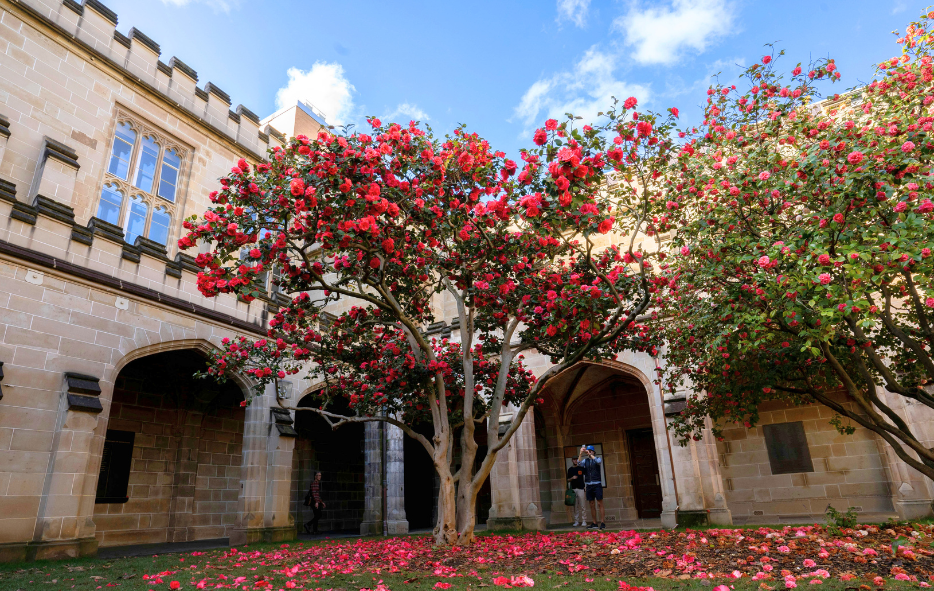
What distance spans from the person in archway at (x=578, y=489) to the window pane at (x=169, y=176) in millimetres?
12237

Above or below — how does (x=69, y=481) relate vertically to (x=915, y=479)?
above

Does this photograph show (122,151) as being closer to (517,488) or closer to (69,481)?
(69,481)

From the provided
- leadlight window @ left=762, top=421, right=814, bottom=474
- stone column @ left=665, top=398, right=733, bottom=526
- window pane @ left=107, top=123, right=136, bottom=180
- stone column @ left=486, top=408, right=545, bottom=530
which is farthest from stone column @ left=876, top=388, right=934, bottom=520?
window pane @ left=107, top=123, right=136, bottom=180

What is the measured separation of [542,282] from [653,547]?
379 centimetres

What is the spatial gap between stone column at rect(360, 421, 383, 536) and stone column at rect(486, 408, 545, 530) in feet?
10.6

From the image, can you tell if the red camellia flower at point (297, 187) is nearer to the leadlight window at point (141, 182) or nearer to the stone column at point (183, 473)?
the leadlight window at point (141, 182)

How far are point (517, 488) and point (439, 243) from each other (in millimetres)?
7668

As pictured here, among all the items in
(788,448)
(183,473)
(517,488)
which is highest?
(788,448)

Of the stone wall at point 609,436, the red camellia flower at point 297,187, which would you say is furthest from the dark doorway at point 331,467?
the red camellia flower at point 297,187

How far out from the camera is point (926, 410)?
9.49 m

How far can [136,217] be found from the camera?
13000 mm

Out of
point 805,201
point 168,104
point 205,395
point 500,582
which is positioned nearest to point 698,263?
point 805,201

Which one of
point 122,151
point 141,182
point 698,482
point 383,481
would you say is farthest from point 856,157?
point 122,151

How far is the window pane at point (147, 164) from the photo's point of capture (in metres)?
13.3
